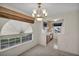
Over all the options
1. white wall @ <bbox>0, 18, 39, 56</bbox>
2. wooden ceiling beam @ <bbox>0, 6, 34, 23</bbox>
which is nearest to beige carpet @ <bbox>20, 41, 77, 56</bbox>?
white wall @ <bbox>0, 18, 39, 56</bbox>

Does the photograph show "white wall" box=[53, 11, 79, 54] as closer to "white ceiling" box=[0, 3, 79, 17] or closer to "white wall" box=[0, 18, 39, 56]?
"white ceiling" box=[0, 3, 79, 17]

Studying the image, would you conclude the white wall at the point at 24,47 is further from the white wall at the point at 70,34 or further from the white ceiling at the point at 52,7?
the white wall at the point at 70,34

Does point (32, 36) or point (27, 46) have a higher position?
point (32, 36)

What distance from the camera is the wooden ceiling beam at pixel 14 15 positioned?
1653 mm

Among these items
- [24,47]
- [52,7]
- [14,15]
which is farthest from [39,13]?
[24,47]

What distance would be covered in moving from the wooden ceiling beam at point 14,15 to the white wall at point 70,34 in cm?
53

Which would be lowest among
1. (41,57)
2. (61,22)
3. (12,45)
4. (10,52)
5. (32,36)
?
(41,57)

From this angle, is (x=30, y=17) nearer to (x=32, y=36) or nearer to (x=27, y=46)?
(x=32, y=36)

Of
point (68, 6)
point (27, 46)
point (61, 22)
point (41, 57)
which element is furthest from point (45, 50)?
point (68, 6)

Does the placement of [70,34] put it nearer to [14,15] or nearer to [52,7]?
[52,7]

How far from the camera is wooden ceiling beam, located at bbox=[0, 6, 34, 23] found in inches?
65.1

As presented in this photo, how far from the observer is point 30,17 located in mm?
1862

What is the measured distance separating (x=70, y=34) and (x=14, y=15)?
114 cm

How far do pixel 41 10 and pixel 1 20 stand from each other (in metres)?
0.74
